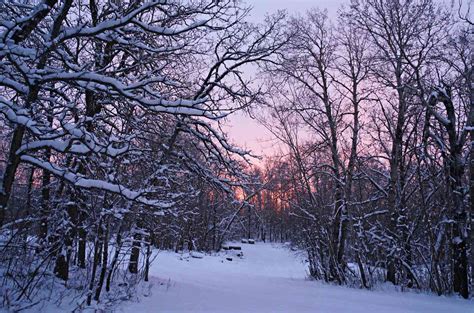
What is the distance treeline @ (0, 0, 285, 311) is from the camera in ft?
14.3

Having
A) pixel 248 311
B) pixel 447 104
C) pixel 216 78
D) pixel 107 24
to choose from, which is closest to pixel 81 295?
pixel 248 311

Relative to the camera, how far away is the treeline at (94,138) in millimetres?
4355

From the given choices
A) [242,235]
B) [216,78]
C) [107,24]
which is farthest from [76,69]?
[242,235]

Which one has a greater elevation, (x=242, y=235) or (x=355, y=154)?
(x=355, y=154)

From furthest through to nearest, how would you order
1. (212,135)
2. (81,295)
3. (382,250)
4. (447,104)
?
(382,250) < (447,104) < (212,135) < (81,295)

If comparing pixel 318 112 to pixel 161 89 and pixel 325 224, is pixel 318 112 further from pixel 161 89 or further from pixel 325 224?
pixel 161 89

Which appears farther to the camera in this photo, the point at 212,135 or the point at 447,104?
the point at 447,104

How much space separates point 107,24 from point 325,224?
30.4 ft

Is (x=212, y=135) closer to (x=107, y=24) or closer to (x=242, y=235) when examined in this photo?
(x=107, y=24)

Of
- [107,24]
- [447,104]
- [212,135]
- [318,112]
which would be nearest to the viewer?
[107,24]

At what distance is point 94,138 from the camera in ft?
13.9

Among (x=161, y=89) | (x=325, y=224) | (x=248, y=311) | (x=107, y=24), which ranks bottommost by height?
(x=248, y=311)

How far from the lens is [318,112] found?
12.8 m

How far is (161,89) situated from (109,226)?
11.9ft
